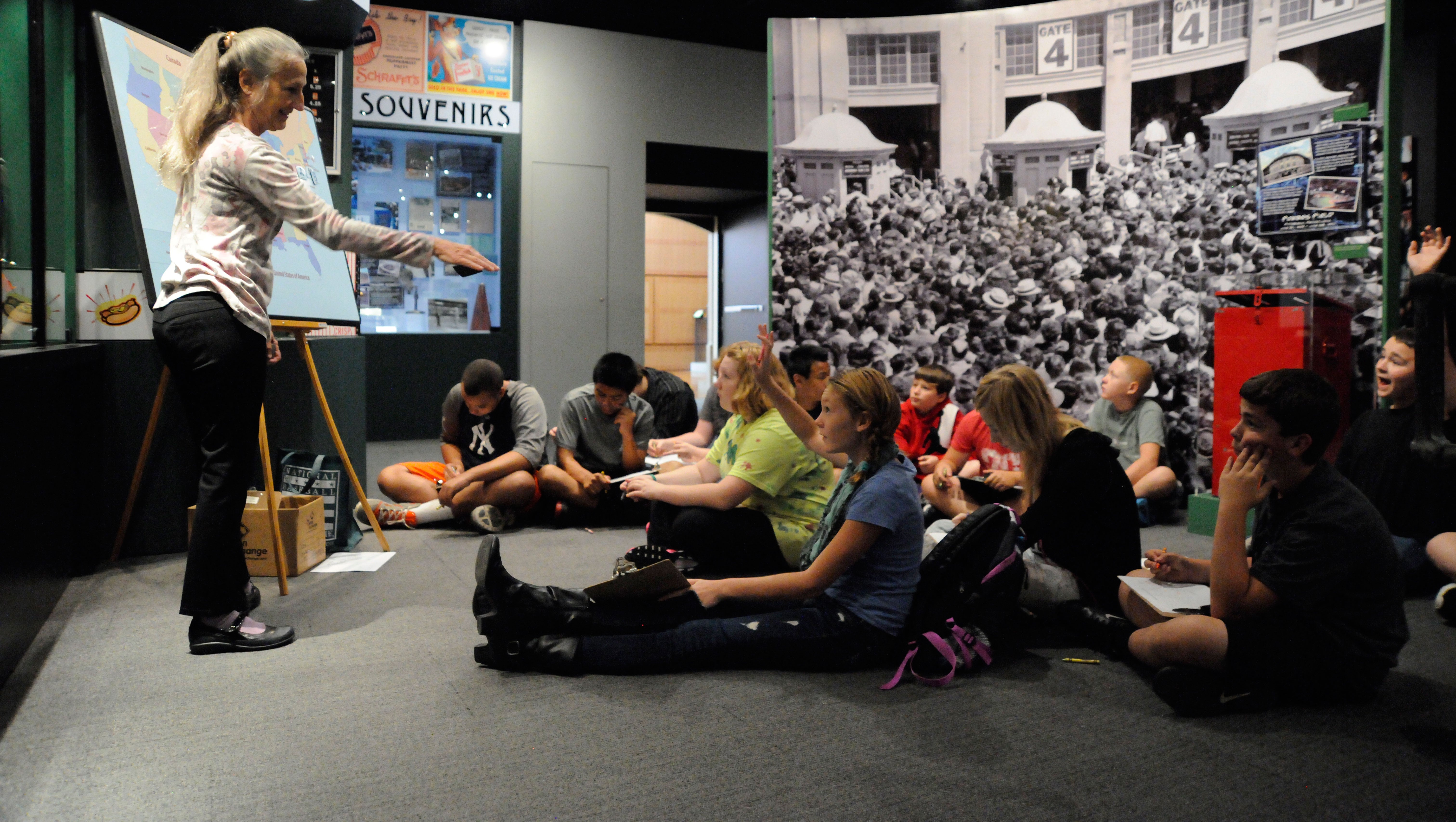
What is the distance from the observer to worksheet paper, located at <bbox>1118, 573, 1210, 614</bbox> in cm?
249

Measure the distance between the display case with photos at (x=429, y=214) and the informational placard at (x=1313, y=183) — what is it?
564 cm

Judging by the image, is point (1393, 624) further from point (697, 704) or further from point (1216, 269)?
point (1216, 269)

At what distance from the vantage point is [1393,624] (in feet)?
7.40

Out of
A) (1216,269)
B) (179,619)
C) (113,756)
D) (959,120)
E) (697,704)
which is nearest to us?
(113,756)

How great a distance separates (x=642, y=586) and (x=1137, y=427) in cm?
344

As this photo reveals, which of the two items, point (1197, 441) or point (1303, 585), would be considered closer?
point (1303, 585)

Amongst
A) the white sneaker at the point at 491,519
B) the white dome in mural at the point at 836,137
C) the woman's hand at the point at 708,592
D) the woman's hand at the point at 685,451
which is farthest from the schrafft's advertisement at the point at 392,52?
the woman's hand at the point at 708,592

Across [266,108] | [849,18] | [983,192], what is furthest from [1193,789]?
[849,18]

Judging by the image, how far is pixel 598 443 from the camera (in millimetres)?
4820

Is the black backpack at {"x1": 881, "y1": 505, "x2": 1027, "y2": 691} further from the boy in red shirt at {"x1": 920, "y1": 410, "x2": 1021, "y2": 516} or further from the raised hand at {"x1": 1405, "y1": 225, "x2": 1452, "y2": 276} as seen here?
the raised hand at {"x1": 1405, "y1": 225, "x2": 1452, "y2": 276}

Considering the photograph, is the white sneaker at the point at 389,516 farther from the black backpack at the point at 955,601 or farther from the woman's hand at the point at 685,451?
the black backpack at the point at 955,601

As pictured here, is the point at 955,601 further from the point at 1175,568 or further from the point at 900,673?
the point at 1175,568

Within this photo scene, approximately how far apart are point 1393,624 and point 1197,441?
9.93 feet

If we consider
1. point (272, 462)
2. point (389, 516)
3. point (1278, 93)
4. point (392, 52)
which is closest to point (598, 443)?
point (389, 516)
